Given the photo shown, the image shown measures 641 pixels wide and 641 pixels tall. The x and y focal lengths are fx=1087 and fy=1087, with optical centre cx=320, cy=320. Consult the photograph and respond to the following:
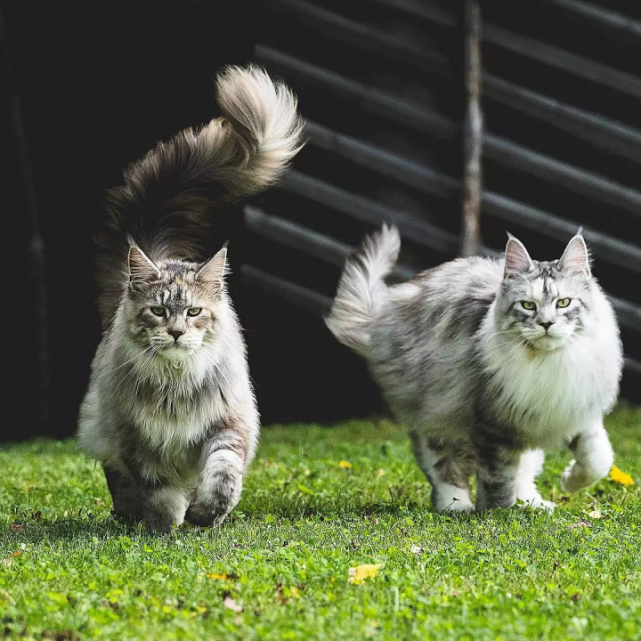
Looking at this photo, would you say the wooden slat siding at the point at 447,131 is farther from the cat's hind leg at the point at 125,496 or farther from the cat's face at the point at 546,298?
the cat's hind leg at the point at 125,496

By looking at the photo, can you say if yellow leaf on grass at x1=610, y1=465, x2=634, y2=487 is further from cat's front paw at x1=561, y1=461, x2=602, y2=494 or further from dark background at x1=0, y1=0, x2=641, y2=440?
dark background at x1=0, y1=0, x2=641, y2=440

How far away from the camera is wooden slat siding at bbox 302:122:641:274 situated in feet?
33.8

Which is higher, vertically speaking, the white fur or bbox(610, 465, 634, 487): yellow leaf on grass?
the white fur

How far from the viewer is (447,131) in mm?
10430

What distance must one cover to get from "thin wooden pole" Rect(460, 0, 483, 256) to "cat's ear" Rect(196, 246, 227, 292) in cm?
502

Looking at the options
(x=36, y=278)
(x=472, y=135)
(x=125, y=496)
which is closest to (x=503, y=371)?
(x=125, y=496)

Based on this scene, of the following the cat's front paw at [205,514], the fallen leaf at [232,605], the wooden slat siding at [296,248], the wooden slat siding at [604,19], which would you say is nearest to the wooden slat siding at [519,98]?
the wooden slat siding at [604,19]

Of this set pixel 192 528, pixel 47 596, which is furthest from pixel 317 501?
pixel 47 596

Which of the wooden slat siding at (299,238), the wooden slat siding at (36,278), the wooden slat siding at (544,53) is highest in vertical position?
the wooden slat siding at (544,53)

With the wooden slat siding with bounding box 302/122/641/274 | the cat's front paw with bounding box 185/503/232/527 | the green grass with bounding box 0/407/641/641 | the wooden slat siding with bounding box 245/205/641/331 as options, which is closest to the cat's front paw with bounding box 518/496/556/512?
the green grass with bounding box 0/407/641/641

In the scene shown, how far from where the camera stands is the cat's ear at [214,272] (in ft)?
18.0

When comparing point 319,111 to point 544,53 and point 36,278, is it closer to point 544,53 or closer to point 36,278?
point 544,53

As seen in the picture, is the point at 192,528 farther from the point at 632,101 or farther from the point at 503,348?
the point at 632,101

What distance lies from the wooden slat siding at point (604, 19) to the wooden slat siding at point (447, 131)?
130 cm
